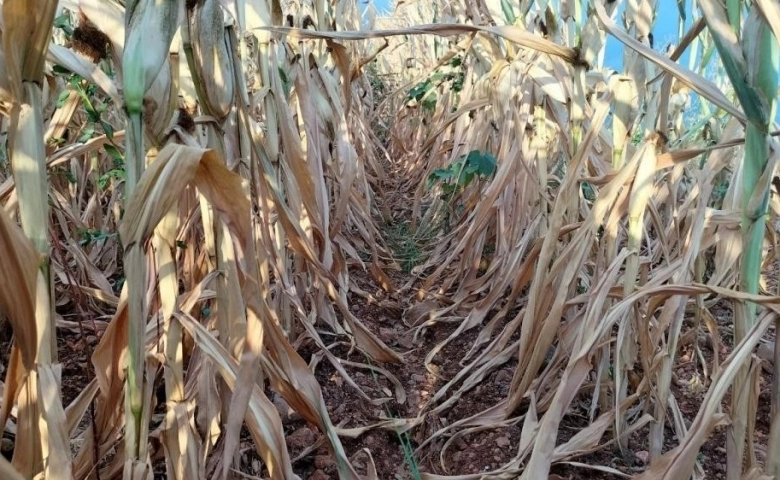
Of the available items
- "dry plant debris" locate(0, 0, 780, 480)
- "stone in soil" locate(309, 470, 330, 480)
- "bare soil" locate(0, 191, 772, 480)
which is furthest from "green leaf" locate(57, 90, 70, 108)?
"stone in soil" locate(309, 470, 330, 480)

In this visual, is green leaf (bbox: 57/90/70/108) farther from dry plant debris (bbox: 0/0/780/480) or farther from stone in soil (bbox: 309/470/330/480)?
stone in soil (bbox: 309/470/330/480)

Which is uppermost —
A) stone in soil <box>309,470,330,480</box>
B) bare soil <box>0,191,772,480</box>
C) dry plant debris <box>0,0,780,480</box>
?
dry plant debris <box>0,0,780,480</box>

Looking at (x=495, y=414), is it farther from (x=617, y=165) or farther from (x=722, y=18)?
(x=722, y=18)

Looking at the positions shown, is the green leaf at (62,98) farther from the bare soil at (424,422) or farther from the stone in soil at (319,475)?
the stone in soil at (319,475)

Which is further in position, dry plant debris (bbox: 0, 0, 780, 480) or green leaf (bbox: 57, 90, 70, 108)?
→ green leaf (bbox: 57, 90, 70, 108)

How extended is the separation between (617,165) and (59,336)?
38.2 inches

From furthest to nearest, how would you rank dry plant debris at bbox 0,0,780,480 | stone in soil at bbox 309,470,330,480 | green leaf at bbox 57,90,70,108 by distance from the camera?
green leaf at bbox 57,90,70,108 < stone in soil at bbox 309,470,330,480 < dry plant debris at bbox 0,0,780,480

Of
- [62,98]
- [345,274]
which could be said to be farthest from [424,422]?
[62,98]

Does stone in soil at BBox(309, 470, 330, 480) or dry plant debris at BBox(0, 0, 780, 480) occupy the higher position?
dry plant debris at BBox(0, 0, 780, 480)

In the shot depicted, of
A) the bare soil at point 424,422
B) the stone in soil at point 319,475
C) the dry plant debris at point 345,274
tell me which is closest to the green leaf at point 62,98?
the dry plant debris at point 345,274

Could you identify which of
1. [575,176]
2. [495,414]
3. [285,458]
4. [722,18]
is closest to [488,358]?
[495,414]

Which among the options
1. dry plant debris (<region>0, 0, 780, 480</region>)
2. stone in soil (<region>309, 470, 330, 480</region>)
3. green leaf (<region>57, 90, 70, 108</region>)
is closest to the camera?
dry plant debris (<region>0, 0, 780, 480</region>)

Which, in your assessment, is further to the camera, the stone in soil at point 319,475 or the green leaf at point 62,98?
the green leaf at point 62,98

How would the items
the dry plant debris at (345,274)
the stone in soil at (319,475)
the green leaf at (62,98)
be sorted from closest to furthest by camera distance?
the dry plant debris at (345,274) < the stone in soil at (319,475) < the green leaf at (62,98)
